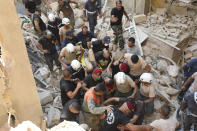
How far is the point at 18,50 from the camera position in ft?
7.15

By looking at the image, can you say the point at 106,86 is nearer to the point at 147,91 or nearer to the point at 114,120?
the point at 147,91

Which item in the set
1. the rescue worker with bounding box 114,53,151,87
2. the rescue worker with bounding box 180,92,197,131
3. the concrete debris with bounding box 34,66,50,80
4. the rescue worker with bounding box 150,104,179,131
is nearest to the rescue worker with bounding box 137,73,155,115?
the rescue worker with bounding box 114,53,151,87

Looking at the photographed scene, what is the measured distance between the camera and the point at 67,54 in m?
6.68

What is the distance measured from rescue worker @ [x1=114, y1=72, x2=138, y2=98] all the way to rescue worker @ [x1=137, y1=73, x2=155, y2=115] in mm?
194

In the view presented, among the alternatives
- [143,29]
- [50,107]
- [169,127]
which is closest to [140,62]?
[169,127]

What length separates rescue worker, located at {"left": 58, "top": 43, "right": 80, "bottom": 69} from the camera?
6.54m

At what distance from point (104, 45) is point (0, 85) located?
4.85 meters

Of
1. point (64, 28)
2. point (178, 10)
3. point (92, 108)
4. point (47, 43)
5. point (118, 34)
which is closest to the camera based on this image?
point (92, 108)

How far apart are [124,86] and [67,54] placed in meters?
1.89

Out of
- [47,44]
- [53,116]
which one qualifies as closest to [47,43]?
[47,44]

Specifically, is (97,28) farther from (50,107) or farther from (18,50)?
(18,50)

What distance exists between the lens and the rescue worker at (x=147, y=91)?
5.59 m

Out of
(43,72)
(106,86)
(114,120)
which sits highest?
(106,86)

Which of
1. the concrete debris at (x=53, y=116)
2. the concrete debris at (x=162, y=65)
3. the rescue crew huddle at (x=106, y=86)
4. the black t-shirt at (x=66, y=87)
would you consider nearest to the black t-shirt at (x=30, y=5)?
the rescue crew huddle at (x=106, y=86)
